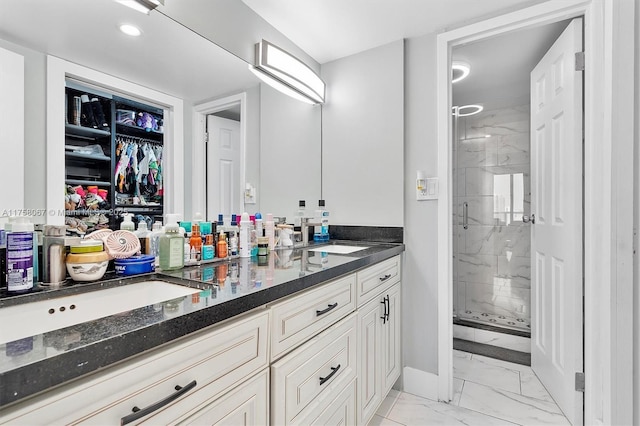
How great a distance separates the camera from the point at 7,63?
2.91 feet

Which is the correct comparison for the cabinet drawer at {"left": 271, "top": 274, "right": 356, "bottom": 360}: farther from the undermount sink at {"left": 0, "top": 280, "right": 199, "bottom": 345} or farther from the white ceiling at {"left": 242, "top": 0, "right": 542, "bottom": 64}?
the white ceiling at {"left": 242, "top": 0, "right": 542, "bottom": 64}

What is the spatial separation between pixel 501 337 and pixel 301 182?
7.02 feet

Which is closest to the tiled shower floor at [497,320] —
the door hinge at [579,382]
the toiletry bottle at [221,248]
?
the door hinge at [579,382]

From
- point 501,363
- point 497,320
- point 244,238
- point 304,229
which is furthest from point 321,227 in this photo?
point 497,320

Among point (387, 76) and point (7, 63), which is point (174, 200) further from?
point (387, 76)

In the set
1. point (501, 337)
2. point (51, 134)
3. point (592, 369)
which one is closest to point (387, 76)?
point (51, 134)

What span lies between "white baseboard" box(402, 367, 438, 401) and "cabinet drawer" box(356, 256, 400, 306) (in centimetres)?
60

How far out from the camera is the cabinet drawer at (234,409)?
0.66m

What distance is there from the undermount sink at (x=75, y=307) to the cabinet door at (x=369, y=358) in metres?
0.84

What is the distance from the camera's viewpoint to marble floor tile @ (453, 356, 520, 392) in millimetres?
2049

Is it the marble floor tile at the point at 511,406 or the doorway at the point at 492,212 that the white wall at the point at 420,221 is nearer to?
the marble floor tile at the point at 511,406

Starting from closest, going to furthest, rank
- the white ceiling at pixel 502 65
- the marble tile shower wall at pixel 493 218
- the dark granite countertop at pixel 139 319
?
the dark granite countertop at pixel 139 319 → the white ceiling at pixel 502 65 → the marble tile shower wall at pixel 493 218

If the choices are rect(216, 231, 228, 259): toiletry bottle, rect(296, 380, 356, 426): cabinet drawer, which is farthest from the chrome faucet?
rect(296, 380, 356, 426): cabinet drawer

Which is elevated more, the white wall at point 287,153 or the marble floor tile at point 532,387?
the white wall at point 287,153
